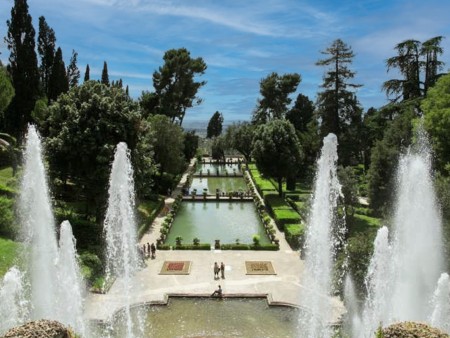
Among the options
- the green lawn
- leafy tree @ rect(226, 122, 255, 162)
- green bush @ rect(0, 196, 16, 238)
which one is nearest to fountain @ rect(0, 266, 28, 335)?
the green lawn

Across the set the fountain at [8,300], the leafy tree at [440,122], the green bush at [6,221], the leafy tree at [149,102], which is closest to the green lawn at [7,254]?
the green bush at [6,221]

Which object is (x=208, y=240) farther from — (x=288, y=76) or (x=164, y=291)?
(x=288, y=76)

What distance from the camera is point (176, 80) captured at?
59.6m

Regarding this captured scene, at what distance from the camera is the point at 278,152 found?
39500 mm

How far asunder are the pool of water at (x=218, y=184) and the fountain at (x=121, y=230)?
23.3 metres

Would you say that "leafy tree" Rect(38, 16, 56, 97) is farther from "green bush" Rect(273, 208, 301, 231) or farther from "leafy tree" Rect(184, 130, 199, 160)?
"green bush" Rect(273, 208, 301, 231)

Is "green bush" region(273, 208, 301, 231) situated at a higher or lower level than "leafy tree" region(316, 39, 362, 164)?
lower

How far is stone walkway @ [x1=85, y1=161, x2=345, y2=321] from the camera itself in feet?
Answer: 62.1

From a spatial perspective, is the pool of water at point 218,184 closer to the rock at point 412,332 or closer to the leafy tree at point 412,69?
the leafy tree at point 412,69

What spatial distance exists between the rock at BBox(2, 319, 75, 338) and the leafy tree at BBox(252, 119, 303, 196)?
32.6m

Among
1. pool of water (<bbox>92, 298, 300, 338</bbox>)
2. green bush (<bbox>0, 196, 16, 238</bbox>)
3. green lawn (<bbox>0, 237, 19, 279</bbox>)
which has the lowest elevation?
pool of water (<bbox>92, 298, 300, 338</bbox>)

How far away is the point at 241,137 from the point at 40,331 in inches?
2457

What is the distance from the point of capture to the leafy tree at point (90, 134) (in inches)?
973

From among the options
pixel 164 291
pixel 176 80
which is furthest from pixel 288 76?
pixel 164 291
